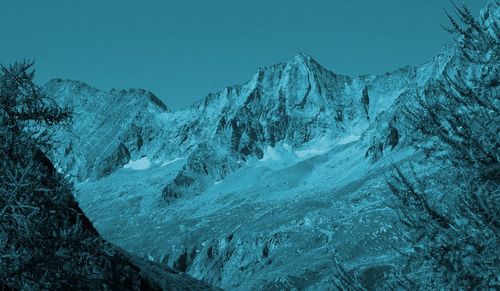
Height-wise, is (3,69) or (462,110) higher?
(3,69)

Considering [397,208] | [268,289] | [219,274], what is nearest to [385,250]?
[268,289]

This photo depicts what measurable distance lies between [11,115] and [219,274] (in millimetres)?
191986

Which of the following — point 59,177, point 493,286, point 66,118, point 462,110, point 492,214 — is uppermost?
point 66,118

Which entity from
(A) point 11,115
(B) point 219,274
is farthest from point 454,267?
(B) point 219,274

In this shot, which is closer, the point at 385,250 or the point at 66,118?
the point at 66,118

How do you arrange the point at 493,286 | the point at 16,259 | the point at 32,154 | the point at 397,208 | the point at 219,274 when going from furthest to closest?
the point at 219,274, the point at 397,208, the point at 493,286, the point at 32,154, the point at 16,259

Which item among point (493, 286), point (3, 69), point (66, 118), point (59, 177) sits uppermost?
point (3, 69)

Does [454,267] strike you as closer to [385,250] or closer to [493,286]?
[493,286]

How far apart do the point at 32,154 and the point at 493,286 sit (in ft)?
23.7

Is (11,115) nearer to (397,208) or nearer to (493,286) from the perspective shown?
(397,208)

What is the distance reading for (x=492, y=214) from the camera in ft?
33.3

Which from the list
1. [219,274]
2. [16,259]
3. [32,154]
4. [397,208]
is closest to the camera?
[16,259]

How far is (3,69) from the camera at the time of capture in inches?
366

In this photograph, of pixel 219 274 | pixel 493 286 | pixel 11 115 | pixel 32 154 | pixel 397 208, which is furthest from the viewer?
pixel 219 274
